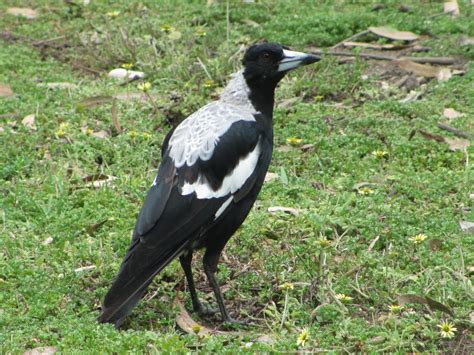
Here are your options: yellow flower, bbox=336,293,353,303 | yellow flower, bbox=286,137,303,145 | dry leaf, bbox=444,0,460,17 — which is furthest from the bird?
dry leaf, bbox=444,0,460,17

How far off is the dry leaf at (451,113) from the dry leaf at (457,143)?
0.32m

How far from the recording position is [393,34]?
24.1ft

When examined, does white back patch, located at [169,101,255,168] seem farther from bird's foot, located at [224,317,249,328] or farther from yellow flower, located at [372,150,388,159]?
yellow flower, located at [372,150,388,159]

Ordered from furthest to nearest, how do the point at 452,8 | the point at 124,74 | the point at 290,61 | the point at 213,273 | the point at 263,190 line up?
the point at 452,8
the point at 124,74
the point at 263,190
the point at 290,61
the point at 213,273

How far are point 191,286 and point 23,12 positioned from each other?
4354 millimetres

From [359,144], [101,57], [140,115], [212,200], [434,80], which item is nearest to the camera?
[212,200]

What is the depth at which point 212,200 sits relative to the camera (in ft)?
13.8

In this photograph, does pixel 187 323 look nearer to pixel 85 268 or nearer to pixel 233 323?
pixel 233 323

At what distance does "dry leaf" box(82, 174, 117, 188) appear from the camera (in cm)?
538

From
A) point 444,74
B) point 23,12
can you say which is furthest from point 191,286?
point 23,12

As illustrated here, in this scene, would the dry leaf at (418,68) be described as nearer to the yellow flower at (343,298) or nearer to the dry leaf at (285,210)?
the dry leaf at (285,210)

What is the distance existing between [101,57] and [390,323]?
386 centimetres

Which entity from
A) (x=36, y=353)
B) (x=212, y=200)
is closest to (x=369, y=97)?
(x=212, y=200)

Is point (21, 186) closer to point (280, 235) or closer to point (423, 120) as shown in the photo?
point (280, 235)
